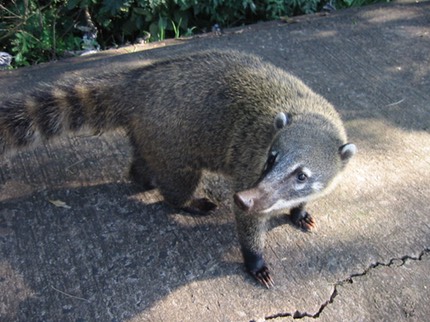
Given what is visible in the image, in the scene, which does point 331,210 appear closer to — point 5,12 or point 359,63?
point 359,63

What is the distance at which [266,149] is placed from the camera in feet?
8.97

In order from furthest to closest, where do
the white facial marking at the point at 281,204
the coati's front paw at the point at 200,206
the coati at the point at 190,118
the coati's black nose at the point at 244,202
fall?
the coati's front paw at the point at 200,206, the coati at the point at 190,118, the white facial marking at the point at 281,204, the coati's black nose at the point at 244,202

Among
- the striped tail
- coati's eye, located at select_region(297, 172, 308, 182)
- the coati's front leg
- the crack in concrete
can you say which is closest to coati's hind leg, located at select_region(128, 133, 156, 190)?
the striped tail

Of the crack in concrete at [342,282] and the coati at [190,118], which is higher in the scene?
the coati at [190,118]

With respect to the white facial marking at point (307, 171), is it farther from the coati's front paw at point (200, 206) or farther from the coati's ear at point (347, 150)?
the coati's front paw at point (200, 206)

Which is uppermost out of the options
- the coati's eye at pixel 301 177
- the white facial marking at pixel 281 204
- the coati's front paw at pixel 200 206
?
the coati's eye at pixel 301 177

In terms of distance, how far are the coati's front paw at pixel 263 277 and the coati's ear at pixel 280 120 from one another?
2.50ft

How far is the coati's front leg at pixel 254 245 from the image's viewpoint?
265 cm

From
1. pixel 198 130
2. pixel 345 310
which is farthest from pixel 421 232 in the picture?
pixel 198 130

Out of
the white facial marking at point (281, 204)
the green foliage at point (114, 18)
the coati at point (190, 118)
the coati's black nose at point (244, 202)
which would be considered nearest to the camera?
the coati's black nose at point (244, 202)

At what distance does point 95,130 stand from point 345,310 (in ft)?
5.81

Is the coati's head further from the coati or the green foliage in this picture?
the green foliage

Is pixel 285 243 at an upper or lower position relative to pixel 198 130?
lower

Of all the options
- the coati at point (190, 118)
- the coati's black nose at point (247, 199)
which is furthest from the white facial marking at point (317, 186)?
the coati's black nose at point (247, 199)
